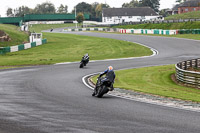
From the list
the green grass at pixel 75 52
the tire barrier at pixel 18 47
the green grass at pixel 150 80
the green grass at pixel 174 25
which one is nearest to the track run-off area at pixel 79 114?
the green grass at pixel 150 80

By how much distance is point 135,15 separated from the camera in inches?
6796

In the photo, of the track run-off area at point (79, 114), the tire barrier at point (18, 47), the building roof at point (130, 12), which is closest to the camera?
the track run-off area at point (79, 114)

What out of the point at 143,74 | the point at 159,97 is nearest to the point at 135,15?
the point at 143,74

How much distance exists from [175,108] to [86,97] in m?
4.92

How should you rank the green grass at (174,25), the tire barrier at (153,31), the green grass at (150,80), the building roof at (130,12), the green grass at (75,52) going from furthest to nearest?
1. the building roof at (130,12)
2. the green grass at (174,25)
3. the tire barrier at (153,31)
4. the green grass at (75,52)
5. the green grass at (150,80)

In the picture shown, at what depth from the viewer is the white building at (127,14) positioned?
172 metres

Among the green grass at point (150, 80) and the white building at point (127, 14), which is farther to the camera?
the white building at point (127, 14)

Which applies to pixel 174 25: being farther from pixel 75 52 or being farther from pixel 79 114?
pixel 79 114

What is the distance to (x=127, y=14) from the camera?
173 m

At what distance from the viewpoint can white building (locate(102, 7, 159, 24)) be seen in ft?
564

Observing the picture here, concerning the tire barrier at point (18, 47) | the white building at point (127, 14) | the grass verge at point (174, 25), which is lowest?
the tire barrier at point (18, 47)

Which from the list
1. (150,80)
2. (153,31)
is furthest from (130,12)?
(150,80)

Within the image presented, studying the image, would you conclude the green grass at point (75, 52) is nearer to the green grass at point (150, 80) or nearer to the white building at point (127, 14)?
the green grass at point (150, 80)

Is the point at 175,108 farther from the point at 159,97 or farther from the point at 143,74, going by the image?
the point at 143,74
